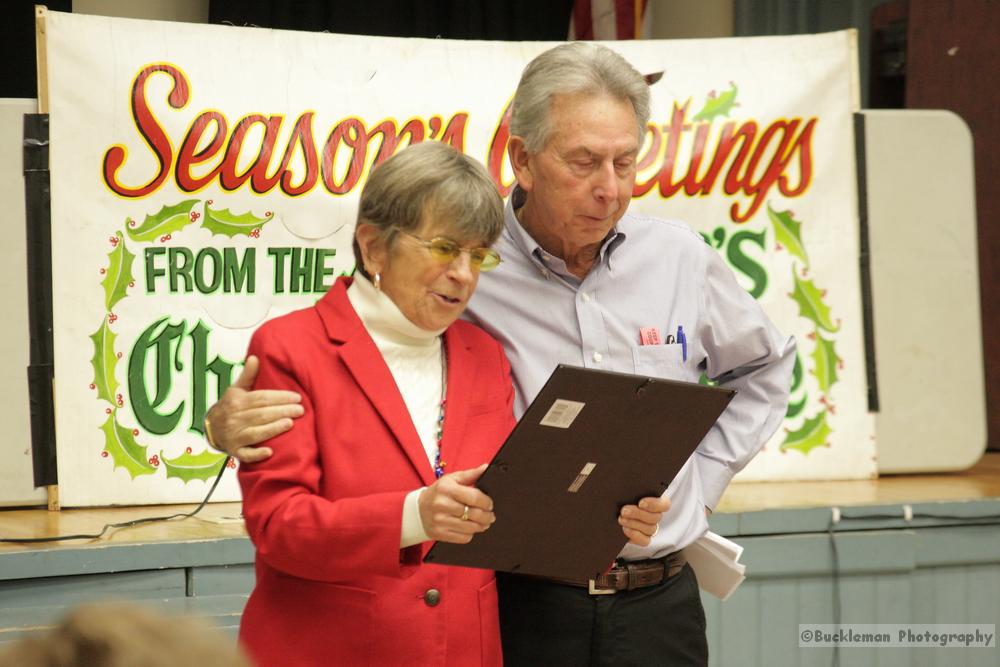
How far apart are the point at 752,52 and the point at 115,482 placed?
7.51 feet

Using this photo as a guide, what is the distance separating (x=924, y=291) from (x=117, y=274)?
248cm

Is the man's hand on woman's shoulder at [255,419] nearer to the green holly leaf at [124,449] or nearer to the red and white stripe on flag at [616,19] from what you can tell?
the green holly leaf at [124,449]

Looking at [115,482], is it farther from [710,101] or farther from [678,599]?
[710,101]

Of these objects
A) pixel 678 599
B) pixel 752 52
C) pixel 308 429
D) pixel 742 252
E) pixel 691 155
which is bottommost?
pixel 678 599

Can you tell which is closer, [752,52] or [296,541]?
[296,541]

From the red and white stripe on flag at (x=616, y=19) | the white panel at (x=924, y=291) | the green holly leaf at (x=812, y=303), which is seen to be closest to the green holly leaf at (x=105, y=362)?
the green holly leaf at (x=812, y=303)

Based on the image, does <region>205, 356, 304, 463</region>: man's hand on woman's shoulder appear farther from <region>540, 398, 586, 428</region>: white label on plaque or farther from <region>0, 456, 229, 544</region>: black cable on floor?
<region>0, 456, 229, 544</region>: black cable on floor

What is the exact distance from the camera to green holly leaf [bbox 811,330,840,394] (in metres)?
3.82

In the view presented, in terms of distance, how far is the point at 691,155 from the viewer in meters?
3.81

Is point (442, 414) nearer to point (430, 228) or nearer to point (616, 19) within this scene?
point (430, 228)

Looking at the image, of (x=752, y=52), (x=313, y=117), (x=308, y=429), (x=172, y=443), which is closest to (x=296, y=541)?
(x=308, y=429)

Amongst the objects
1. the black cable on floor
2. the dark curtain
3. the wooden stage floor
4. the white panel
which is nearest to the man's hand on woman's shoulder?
the black cable on floor

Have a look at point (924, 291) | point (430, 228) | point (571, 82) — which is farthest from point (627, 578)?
point (924, 291)

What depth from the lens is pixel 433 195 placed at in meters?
1.70
